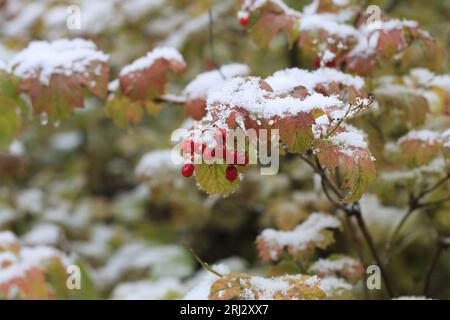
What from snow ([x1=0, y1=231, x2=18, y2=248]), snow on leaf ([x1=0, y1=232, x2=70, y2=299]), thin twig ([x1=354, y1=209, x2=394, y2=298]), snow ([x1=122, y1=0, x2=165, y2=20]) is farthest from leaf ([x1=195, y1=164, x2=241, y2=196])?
snow ([x1=122, y1=0, x2=165, y2=20])

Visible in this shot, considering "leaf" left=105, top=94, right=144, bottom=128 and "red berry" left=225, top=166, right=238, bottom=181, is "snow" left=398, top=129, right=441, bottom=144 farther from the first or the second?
"leaf" left=105, top=94, right=144, bottom=128

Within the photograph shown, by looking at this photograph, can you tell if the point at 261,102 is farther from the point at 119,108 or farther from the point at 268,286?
the point at 119,108

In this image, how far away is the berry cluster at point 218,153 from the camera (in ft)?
4.26

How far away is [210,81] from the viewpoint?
200cm

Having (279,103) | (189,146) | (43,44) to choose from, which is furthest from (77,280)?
(279,103)

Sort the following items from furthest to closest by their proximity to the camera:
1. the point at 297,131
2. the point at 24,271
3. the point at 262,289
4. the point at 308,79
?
the point at 24,271
the point at 308,79
the point at 262,289
the point at 297,131

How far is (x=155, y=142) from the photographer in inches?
160

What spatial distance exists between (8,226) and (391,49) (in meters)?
3.21

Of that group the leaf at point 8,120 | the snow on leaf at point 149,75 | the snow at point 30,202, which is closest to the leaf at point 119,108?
the snow on leaf at point 149,75

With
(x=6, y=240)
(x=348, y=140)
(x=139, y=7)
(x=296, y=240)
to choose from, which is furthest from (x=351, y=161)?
(x=139, y=7)

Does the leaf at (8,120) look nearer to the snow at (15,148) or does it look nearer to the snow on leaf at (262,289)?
the snow at (15,148)

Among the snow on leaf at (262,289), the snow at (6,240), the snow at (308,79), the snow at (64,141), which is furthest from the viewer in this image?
the snow at (64,141)

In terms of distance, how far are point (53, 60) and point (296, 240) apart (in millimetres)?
1093
